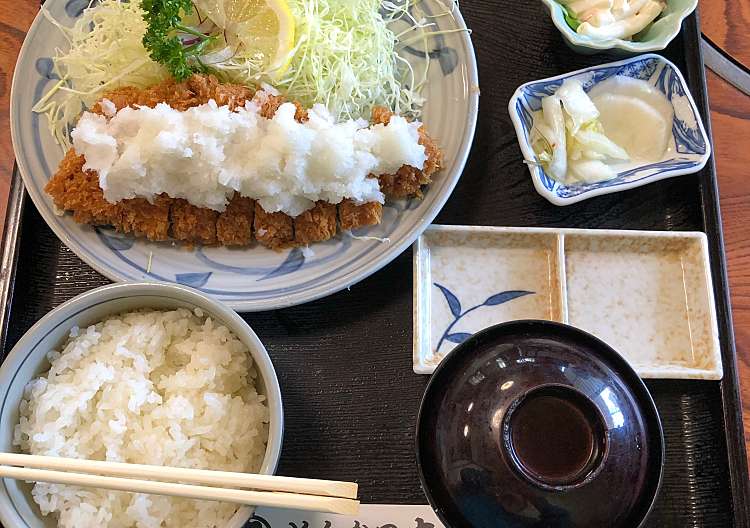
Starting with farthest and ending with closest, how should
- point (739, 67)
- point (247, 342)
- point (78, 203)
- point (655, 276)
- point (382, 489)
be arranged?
1. point (739, 67)
2. point (655, 276)
3. point (78, 203)
4. point (382, 489)
5. point (247, 342)

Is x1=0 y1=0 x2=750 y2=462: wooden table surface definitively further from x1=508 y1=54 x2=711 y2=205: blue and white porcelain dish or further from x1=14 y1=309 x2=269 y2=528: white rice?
x1=14 y1=309 x2=269 y2=528: white rice

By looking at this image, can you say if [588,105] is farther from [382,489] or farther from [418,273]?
[382,489]

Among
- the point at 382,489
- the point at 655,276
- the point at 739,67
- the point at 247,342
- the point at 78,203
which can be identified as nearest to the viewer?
the point at 247,342

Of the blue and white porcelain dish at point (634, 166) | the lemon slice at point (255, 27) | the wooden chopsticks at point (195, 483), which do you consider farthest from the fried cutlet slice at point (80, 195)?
the blue and white porcelain dish at point (634, 166)

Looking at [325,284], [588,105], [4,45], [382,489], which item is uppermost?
[4,45]

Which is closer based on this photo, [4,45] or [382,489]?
[382,489]

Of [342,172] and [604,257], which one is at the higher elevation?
[342,172]

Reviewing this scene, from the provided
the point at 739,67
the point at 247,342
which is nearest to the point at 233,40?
the point at 247,342
